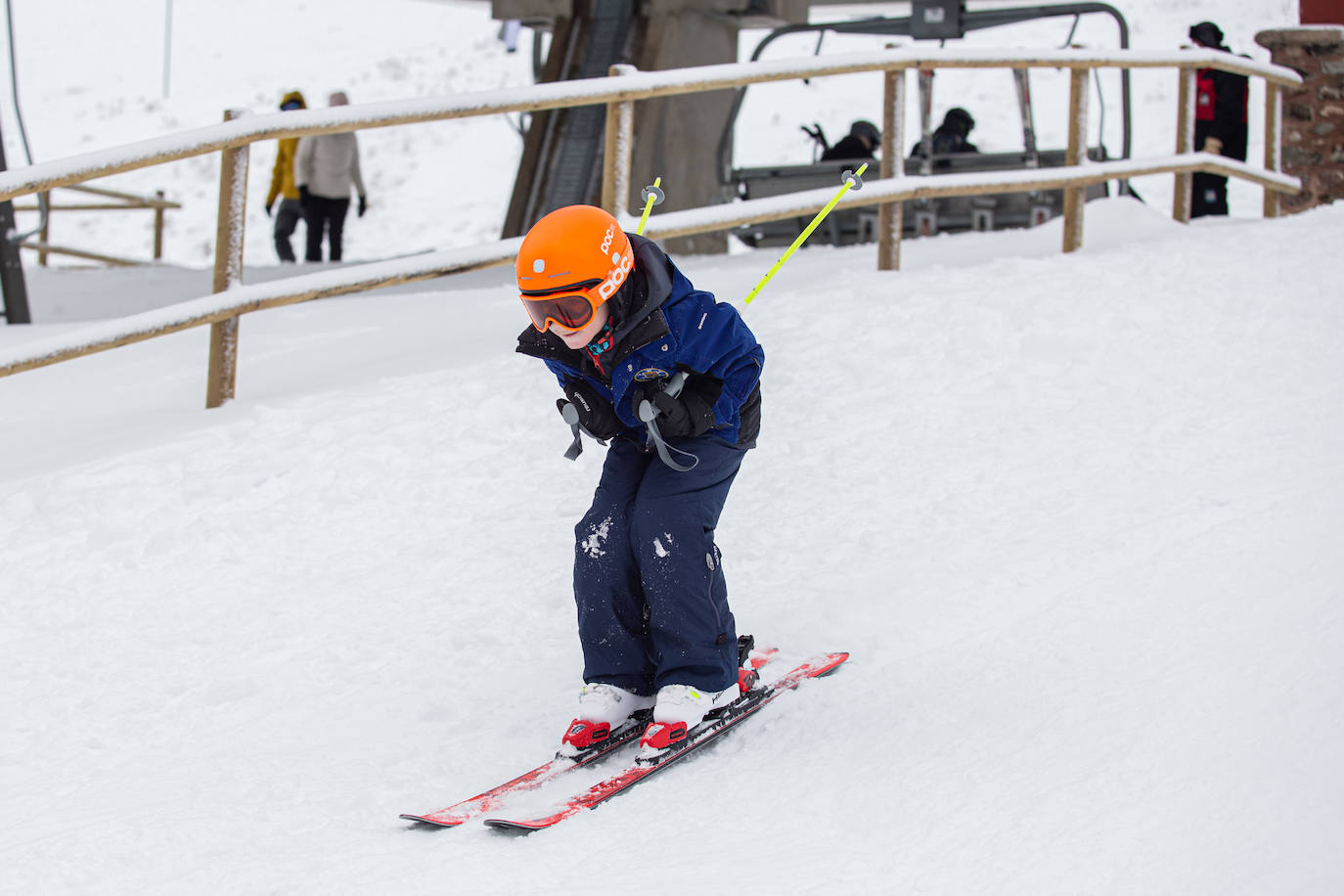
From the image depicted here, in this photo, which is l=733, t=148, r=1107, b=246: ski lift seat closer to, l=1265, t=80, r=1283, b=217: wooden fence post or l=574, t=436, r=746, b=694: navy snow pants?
l=1265, t=80, r=1283, b=217: wooden fence post

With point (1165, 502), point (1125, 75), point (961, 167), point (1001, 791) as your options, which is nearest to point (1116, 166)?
point (1125, 75)

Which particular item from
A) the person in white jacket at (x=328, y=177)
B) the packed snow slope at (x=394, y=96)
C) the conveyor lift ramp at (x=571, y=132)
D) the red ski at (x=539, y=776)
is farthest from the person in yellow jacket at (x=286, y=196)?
the packed snow slope at (x=394, y=96)

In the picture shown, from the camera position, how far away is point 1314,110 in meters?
11.1

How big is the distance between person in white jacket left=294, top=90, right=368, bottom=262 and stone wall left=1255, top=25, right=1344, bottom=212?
7.40 metres

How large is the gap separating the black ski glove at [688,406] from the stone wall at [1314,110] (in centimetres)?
931

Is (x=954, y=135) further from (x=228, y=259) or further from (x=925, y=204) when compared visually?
(x=228, y=259)

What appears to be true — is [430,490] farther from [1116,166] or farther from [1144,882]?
[1116,166]

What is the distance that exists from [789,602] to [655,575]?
1.08 m

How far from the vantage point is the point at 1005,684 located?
12.2 feet

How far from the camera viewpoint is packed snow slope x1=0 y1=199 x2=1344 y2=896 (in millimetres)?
2969

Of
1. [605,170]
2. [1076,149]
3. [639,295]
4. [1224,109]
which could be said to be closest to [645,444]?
[639,295]

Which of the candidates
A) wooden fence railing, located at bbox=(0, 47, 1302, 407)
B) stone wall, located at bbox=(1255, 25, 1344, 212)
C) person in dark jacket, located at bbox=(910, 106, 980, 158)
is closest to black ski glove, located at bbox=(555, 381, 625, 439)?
wooden fence railing, located at bbox=(0, 47, 1302, 407)

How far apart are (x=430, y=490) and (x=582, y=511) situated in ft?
1.91

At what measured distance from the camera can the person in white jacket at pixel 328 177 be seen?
38.0 ft
